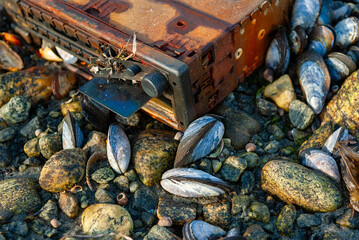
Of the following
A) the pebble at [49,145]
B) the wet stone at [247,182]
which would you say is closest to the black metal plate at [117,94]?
the pebble at [49,145]

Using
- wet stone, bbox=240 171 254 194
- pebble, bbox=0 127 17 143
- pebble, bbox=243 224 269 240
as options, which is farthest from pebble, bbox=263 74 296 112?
pebble, bbox=0 127 17 143

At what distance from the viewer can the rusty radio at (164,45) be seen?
3.10m

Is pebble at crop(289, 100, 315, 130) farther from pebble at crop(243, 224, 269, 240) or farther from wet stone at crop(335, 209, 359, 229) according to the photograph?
pebble at crop(243, 224, 269, 240)

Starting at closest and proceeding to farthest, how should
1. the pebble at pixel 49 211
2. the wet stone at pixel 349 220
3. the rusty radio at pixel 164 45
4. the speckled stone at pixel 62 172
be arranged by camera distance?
the wet stone at pixel 349 220, the rusty radio at pixel 164 45, the pebble at pixel 49 211, the speckled stone at pixel 62 172

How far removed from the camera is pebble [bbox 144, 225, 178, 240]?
2953 mm

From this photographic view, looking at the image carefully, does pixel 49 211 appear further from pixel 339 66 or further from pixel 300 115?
pixel 339 66

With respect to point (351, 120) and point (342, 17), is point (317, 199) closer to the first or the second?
point (351, 120)

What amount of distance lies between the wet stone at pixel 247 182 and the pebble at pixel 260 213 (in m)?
0.20

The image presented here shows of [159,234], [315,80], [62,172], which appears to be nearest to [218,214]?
[159,234]

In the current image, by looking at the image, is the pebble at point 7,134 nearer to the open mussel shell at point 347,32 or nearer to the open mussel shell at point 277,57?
the open mussel shell at point 277,57

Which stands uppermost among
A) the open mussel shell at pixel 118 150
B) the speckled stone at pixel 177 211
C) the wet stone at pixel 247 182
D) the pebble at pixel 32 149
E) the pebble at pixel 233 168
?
the open mussel shell at pixel 118 150

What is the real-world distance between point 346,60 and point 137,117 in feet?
7.89

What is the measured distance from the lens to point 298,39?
4.00m

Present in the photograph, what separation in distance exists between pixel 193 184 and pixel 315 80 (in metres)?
1.80
